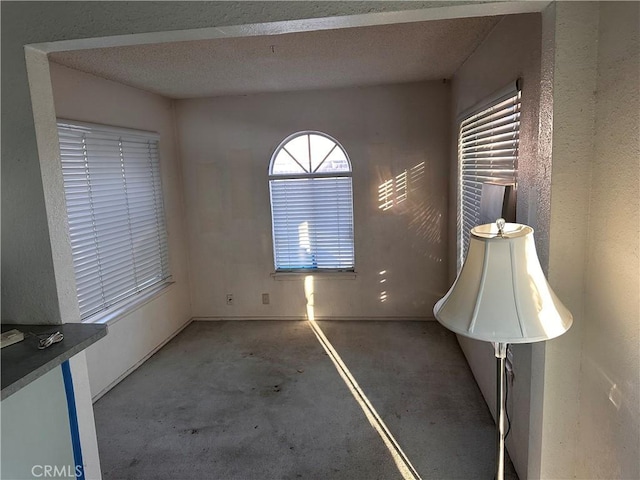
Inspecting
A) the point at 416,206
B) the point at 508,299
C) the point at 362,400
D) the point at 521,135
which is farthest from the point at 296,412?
the point at 416,206

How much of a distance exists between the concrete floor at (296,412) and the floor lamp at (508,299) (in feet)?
4.63

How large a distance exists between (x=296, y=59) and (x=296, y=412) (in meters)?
2.42

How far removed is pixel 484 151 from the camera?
107 inches

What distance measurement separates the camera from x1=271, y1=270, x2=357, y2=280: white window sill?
437 centimetres

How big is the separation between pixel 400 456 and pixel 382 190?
2.51m

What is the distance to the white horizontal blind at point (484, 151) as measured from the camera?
7.02ft

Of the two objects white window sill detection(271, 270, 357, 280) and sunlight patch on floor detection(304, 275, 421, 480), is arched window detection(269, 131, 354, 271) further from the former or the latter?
sunlight patch on floor detection(304, 275, 421, 480)

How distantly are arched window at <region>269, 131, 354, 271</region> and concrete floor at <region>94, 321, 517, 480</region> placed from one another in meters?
0.85

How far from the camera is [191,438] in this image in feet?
8.54

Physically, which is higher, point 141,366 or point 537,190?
point 537,190

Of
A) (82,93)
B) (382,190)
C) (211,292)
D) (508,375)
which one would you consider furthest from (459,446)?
(82,93)

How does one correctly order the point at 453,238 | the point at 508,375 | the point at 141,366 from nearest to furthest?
the point at 508,375
the point at 141,366
the point at 453,238

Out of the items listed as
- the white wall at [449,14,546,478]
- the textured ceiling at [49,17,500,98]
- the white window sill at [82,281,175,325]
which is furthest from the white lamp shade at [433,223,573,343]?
the white window sill at [82,281,175,325]

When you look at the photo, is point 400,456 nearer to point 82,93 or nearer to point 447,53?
point 447,53
